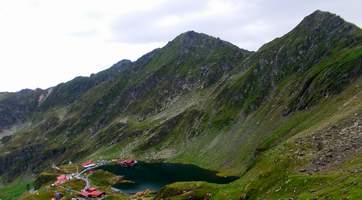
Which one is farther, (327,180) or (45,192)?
(45,192)

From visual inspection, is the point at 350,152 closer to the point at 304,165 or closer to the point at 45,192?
the point at 304,165

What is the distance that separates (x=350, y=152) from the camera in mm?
75562

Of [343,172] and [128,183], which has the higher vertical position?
[343,172]

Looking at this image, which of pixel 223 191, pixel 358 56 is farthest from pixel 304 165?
pixel 358 56

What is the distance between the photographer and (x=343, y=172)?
219ft

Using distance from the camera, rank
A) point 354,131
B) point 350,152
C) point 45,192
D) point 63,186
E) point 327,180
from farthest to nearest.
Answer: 1. point 63,186
2. point 45,192
3. point 354,131
4. point 350,152
5. point 327,180

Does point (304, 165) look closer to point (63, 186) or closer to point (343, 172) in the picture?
point (343, 172)

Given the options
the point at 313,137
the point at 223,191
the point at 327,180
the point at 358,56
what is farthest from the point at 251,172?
the point at 358,56

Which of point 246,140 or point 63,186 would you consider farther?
point 246,140

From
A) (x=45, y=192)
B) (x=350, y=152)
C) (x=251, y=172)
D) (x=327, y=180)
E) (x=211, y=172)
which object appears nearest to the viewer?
(x=327, y=180)

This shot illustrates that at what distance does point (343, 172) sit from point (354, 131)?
2048cm

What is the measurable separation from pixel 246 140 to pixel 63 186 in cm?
7776

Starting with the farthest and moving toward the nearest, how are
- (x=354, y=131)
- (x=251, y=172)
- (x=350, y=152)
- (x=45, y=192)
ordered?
(x=45, y=192)
(x=251, y=172)
(x=354, y=131)
(x=350, y=152)

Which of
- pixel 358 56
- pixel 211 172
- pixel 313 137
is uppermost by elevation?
pixel 358 56
